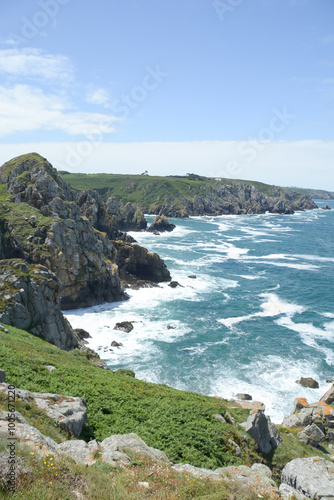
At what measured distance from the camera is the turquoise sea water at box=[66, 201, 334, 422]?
36000 mm

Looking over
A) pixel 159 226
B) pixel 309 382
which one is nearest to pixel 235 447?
pixel 309 382

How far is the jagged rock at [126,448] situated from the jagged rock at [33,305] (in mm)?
23049

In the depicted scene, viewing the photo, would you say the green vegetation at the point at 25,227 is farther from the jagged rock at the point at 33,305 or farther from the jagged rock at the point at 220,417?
the jagged rock at the point at 220,417

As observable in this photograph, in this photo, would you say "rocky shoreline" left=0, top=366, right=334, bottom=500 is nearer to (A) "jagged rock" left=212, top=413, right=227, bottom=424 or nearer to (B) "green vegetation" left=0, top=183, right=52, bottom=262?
(A) "jagged rock" left=212, top=413, right=227, bottom=424

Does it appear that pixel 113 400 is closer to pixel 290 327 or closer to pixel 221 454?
pixel 221 454

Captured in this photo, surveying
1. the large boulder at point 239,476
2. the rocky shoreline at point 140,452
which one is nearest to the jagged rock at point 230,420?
the rocky shoreline at point 140,452

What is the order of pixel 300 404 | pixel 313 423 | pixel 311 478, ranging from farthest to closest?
pixel 300 404, pixel 313 423, pixel 311 478

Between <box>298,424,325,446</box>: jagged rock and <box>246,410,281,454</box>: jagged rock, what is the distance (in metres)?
2.84

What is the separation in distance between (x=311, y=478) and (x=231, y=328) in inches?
1425

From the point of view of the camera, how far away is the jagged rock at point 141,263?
70.7 meters

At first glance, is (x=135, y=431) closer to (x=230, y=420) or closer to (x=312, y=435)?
(x=230, y=420)

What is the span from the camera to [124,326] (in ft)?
156

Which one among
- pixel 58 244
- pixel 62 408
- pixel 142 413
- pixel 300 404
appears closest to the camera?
pixel 62 408

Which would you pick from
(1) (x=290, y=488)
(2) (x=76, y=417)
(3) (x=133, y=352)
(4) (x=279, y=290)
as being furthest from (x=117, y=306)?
(1) (x=290, y=488)
